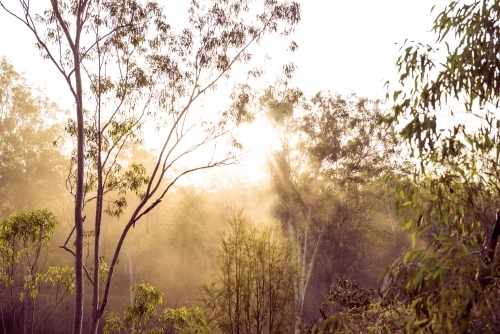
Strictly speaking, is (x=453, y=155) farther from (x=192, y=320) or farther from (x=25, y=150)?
(x=25, y=150)

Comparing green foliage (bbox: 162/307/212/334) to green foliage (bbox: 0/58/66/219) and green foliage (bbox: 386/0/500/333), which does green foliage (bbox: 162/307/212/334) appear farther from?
green foliage (bbox: 0/58/66/219)

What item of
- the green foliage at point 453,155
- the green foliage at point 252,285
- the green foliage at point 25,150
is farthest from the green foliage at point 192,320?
the green foliage at point 25,150

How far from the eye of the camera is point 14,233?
10047mm

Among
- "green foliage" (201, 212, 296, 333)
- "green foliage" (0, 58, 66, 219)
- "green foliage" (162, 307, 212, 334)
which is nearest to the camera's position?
"green foliage" (201, 212, 296, 333)

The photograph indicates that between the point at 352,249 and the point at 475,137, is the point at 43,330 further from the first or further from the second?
the point at 475,137

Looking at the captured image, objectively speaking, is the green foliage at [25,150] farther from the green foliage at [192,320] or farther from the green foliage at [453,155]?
the green foliage at [453,155]

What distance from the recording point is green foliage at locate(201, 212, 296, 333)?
828 centimetres

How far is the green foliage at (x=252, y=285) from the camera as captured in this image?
326 inches

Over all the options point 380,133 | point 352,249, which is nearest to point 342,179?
point 380,133

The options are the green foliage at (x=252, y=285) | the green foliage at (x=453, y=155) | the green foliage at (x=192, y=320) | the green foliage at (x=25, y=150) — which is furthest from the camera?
the green foliage at (x=25, y=150)

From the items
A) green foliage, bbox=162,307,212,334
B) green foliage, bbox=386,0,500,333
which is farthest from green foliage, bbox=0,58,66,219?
green foliage, bbox=386,0,500,333

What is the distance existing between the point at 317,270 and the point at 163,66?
16974 millimetres

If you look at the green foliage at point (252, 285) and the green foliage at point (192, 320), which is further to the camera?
the green foliage at point (192, 320)

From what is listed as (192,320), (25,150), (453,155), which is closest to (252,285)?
(192,320)
